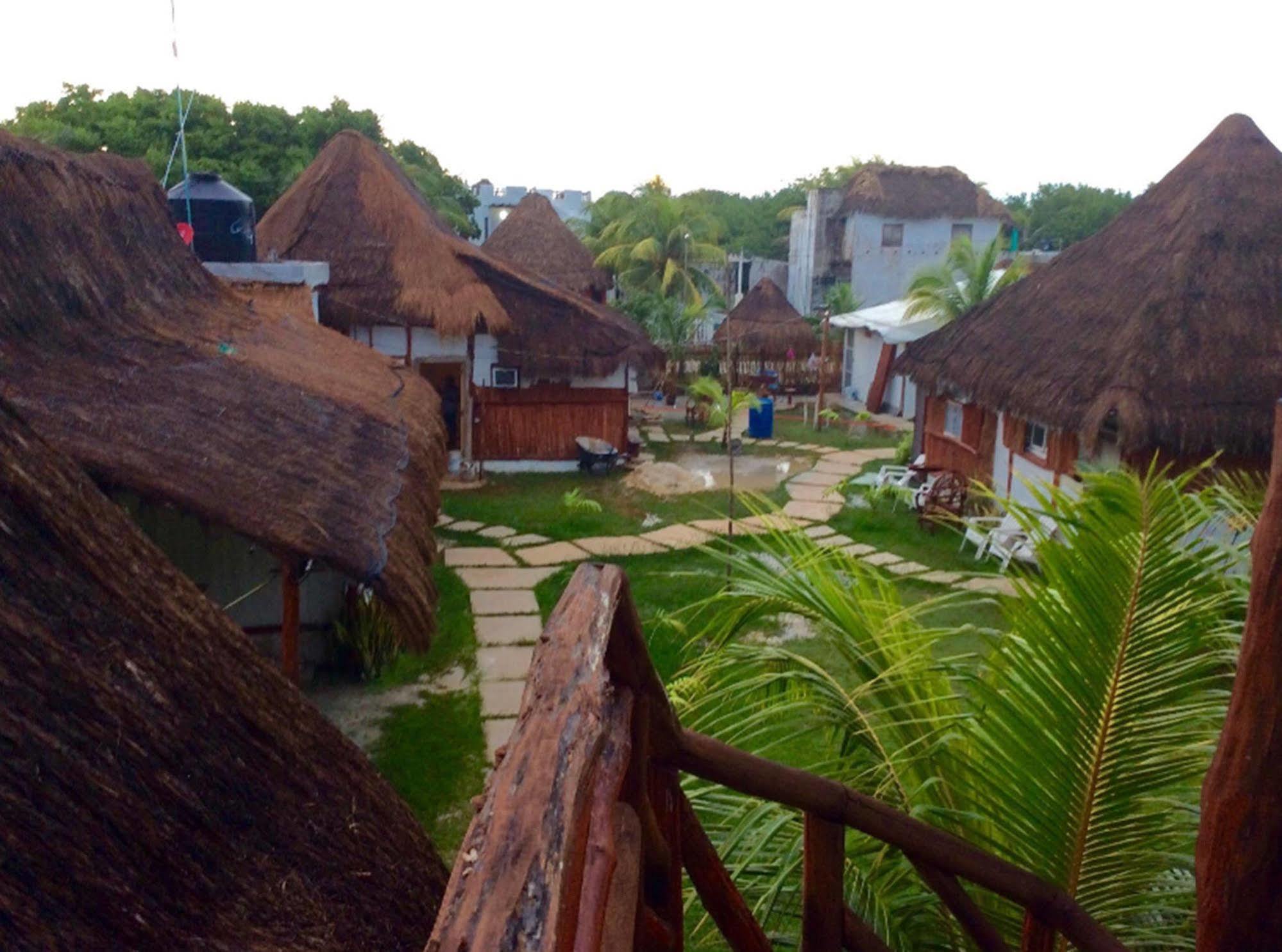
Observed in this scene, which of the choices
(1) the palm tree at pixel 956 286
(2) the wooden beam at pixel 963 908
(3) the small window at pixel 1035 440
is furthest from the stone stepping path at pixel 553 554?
(2) the wooden beam at pixel 963 908

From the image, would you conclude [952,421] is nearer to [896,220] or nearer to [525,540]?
[525,540]

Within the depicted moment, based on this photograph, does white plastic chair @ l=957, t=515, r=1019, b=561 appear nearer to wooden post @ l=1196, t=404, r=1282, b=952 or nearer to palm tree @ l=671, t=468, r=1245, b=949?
palm tree @ l=671, t=468, r=1245, b=949

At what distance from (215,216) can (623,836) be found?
1177 cm

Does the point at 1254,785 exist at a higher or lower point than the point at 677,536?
higher

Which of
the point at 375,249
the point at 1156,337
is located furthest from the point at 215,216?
the point at 1156,337

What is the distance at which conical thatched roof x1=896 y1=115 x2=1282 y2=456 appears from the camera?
9719 mm

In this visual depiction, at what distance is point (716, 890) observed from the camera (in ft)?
6.68

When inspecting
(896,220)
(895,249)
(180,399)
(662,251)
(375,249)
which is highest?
(896,220)

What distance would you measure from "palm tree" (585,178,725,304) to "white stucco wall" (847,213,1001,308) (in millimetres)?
3767

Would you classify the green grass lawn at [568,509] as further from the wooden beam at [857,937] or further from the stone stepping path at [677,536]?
the wooden beam at [857,937]

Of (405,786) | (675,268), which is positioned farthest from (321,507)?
(675,268)

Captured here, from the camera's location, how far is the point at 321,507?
16.8ft

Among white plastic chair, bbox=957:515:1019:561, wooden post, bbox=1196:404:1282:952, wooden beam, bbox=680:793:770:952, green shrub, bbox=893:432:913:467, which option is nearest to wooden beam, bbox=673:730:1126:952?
wooden beam, bbox=680:793:770:952

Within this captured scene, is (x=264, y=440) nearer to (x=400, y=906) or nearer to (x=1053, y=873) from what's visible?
(x=400, y=906)
